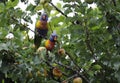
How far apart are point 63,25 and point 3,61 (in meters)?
1.21

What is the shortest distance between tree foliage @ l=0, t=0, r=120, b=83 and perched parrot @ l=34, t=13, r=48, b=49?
226mm

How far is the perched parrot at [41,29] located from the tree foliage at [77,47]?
0.23m

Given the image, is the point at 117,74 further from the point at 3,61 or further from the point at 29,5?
the point at 29,5

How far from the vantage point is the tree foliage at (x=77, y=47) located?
221 centimetres

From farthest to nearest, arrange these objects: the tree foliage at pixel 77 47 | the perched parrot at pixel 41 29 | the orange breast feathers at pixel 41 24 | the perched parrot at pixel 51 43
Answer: the orange breast feathers at pixel 41 24 → the perched parrot at pixel 41 29 → the perched parrot at pixel 51 43 → the tree foliage at pixel 77 47

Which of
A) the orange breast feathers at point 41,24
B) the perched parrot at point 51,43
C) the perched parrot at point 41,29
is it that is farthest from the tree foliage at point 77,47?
the orange breast feathers at point 41,24

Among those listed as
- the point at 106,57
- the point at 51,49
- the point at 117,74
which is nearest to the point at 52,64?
the point at 51,49

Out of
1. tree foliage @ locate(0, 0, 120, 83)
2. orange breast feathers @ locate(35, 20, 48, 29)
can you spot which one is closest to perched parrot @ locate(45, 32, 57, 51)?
tree foliage @ locate(0, 0, 120, 83)

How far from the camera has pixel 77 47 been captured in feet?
8.84

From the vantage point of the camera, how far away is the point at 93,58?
102 inches

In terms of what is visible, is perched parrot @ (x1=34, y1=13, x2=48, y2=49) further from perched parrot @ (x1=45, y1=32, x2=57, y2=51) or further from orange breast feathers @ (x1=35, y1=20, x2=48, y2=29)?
perched parrot @ (x1=45, y1=32, x2=57, y2=51)

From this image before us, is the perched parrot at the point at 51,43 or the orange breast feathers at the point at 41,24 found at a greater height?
the orange breast feathers at the point at 41,24

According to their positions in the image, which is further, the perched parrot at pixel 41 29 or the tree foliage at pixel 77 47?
the perched parrot at pixel 41 29

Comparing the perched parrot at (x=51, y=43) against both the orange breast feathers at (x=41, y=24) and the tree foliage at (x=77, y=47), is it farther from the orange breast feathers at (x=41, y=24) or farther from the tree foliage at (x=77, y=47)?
the orange breast feathers at (x=41, y=24)
